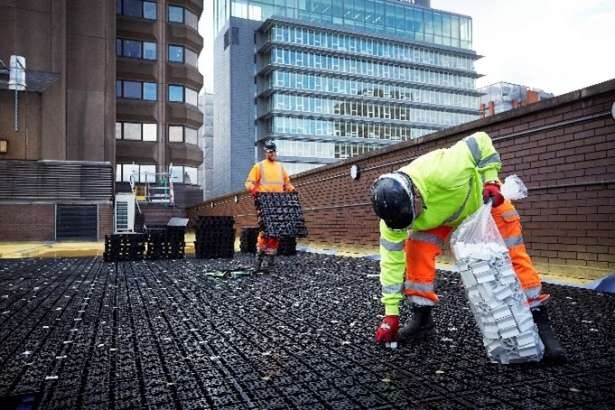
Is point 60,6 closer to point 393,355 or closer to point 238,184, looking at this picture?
point 393,355

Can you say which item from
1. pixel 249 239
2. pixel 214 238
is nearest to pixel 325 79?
pixel 249 239

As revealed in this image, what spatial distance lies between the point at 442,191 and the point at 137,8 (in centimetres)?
4326

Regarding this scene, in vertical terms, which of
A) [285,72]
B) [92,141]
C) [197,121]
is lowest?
→ [92,141]

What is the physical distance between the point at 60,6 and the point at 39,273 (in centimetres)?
1859

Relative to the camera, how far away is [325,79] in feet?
227

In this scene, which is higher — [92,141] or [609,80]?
[92,141]

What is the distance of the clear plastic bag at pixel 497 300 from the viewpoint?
2.77 m

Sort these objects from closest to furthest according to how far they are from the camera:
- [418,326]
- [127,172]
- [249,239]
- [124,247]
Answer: [418,326]
[124,247]
[249,239]
[127,172]

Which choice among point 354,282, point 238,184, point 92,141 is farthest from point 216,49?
point 354,282

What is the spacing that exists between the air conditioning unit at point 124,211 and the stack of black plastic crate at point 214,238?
582 inches

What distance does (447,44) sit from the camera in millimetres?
81000

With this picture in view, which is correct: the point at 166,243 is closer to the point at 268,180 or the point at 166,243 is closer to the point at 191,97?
the point at 268,180

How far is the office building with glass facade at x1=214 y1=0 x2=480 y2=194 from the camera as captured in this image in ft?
221

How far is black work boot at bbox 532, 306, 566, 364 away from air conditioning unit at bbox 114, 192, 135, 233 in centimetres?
2402
